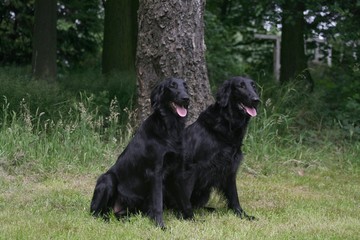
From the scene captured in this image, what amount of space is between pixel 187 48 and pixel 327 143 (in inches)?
131

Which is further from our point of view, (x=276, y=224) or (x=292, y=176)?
(x=292, y=176)

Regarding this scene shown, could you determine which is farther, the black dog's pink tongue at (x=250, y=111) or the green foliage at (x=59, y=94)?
the green foliage at (x=59, y=94)

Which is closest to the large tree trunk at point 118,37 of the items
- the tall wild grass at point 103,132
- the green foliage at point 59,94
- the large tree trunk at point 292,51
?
the green foliage at point 59,94

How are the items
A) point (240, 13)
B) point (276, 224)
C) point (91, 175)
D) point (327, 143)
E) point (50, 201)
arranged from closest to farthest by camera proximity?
1. point (276, 224)
2. point (50, 201)
3. point (91, 175)
4. point (327, 143)
5. point (240, 13)

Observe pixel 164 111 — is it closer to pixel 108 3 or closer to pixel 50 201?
pixel 50 201

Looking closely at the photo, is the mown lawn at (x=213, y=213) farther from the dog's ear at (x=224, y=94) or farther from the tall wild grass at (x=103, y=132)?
the dog's ear at (x=224, y=94)

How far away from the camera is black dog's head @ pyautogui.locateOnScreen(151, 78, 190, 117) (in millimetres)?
5266

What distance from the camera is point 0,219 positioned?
17.4 feet

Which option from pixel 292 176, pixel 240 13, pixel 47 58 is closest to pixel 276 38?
pixel 240 13

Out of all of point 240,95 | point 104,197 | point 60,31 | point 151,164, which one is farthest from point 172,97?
point 60,31

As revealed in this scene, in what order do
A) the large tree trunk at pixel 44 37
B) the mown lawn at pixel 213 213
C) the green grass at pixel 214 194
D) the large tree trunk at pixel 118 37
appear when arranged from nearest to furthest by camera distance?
the mown lawn at pixel 213 213 < the green grass at pixel 214 194 < the large tree trunk at pixel 44 37 < the large tree trunk at pixel 118 37

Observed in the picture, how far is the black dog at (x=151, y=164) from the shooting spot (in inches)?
208

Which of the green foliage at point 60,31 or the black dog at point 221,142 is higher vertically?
the green foliage at point 60,31

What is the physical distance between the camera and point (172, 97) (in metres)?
5.30
